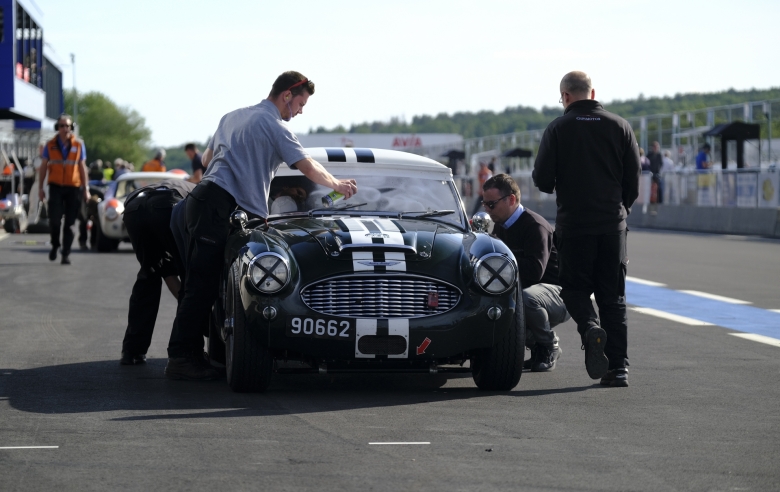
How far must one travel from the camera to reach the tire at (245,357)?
6.95 meters

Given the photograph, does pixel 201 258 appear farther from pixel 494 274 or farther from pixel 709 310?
pixel 709 310

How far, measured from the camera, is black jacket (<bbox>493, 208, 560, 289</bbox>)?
824 cm

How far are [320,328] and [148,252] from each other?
2134 millimetres

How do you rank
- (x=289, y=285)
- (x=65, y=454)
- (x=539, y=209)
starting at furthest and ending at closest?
(x=539, y=209)
(x=289, y=285)
(x=65, y=454)

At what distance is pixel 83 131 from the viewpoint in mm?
192000

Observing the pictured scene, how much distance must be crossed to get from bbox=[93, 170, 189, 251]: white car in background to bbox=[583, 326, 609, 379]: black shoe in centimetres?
1391

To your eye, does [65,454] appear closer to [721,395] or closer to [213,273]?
[213,273]

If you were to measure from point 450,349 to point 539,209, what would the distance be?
38143 millimetres

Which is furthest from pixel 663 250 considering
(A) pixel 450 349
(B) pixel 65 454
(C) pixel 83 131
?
(C) pixel 83 131

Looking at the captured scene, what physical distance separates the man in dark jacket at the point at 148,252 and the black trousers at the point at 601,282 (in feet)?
8.21

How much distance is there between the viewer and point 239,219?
24.6 ft

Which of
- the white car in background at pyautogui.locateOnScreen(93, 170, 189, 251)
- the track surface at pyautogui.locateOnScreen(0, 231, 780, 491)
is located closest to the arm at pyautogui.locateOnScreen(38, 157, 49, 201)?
the white car in background at pyautogui.locateOnScreen(93, 170, 189, 251)

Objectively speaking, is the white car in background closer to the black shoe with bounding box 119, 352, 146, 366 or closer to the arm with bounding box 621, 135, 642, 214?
the black shoe with bounding box 119, 352, 146, 366

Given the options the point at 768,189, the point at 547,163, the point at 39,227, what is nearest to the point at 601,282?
the point at 547,163
